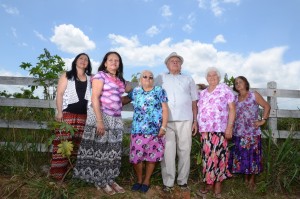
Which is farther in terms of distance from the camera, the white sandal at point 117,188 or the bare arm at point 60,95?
the bare arm at point 60,95

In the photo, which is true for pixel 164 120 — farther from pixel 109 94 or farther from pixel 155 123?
pixel 109 94

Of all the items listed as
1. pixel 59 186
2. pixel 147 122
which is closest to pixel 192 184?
pixel 147 122

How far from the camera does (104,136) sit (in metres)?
4.08

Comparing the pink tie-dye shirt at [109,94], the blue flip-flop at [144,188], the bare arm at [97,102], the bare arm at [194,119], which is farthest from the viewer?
the bare arm at [194,119]

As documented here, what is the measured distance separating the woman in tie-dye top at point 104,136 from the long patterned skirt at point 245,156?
187 cm

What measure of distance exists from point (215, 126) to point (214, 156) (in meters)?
0.44

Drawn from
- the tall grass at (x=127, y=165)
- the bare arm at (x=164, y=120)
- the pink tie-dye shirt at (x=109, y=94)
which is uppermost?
the pink tie-dye shirt at (x=109, y=94)

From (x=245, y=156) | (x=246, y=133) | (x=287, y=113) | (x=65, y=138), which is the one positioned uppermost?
(x=287, y=113)

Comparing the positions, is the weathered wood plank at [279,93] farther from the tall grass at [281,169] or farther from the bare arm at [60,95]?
the bare arm at [60,95]

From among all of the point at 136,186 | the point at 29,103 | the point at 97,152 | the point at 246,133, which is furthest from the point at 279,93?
the point at 29,103

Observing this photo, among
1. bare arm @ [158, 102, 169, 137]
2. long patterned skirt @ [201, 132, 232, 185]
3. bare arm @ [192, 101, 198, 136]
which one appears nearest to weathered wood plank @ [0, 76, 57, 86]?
bare arm @ [158, 102, 169, 137]

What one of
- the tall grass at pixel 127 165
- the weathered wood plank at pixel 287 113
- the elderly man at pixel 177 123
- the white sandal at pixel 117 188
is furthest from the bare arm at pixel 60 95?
the weathered wood plank at pixel 287 113

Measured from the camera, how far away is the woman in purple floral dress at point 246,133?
4.76 meters

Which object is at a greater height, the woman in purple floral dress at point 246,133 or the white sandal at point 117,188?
the woman in purple floral dress at point 246,133
